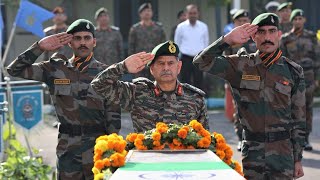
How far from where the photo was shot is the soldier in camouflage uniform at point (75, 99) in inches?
275

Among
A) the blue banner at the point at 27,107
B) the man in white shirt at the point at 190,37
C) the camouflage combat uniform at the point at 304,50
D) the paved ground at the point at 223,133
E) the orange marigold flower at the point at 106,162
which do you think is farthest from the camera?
the man in white shirt at the point at 190,37

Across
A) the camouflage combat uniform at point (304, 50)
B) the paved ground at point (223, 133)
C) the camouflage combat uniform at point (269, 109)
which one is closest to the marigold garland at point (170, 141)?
the camouflage combat uniform at point (269, 109)

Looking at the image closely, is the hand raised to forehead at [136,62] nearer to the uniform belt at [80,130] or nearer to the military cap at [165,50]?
the military cap at [165,50]

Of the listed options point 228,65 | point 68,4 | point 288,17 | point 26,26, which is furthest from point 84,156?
point 68,4

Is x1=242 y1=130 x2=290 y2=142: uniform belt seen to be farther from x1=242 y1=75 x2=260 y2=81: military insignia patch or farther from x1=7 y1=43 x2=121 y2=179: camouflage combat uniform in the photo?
x1=7 y1=43 x2=121 y2=179: camouflage combat uniform

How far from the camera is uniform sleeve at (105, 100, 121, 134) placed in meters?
6.96

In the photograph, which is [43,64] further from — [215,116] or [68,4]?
[68,4]

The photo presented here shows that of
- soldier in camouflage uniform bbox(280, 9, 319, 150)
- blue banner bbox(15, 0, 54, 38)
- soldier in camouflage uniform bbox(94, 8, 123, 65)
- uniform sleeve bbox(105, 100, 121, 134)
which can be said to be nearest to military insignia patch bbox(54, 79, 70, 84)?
uniform sleeve bbox(105, 100, 121, 134)

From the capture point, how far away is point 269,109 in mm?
6688

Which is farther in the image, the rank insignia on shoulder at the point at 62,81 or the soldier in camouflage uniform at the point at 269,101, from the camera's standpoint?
the rank insignia on shoulder at the point at 62,81

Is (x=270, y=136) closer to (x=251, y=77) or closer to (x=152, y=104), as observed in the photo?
(x=251, y=77)

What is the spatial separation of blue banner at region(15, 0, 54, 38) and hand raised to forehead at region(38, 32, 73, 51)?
13.7ft

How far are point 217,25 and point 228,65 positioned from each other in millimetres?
13166

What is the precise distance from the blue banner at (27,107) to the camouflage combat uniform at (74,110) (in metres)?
3.24
